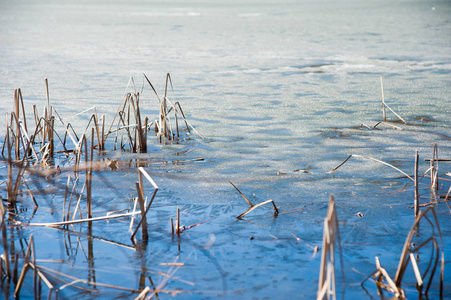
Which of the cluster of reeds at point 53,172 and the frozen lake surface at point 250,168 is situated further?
the frozen lake surface at point 250,168

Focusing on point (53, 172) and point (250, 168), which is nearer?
point (53, 172)

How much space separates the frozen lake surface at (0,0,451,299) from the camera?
2721mm

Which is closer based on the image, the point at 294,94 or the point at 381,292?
the point at 381,292

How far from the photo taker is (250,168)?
4.60 m

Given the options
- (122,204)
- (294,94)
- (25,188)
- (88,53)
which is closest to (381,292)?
(122,204)

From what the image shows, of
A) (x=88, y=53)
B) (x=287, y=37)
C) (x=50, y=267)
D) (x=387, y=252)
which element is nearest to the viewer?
(x=50, y=267)

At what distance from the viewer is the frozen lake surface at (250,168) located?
107 inches

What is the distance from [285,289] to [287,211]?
1068mm

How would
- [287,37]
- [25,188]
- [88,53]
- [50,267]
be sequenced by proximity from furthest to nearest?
1. [287,37]
2. [88,53]
3. [25,188]
4. [50,267]

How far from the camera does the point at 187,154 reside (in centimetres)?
504

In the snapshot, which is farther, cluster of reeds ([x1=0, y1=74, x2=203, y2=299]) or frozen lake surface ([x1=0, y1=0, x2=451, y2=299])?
frozen lake surface ([x1=0, y1=0, x2=451, y2=299])

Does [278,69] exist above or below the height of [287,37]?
below

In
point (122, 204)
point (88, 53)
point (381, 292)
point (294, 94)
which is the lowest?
point (381, 292)

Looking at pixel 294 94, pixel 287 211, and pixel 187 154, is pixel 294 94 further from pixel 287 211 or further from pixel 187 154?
pixel 287 211
